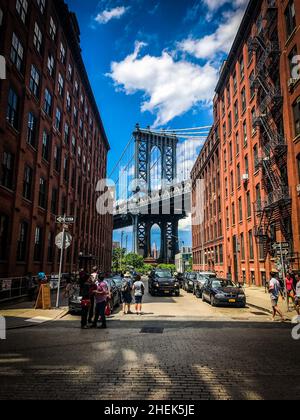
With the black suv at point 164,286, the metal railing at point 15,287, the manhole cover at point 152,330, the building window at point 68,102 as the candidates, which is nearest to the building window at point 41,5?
the building window at point 68,102

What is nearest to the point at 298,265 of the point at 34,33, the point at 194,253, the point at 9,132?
the point at 9,132

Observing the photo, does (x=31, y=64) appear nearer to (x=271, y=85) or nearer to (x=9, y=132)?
(x=9, y=132)

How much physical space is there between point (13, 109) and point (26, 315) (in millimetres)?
12282

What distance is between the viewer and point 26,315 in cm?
1312

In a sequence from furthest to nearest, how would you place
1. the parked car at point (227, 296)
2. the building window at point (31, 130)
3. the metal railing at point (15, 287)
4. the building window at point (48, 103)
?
the building window at point (48, 103) → the building window at point (31, 130) → the metal railing at point (15, 287) → the parked car at point (227, 296)

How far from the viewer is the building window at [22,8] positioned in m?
19.5

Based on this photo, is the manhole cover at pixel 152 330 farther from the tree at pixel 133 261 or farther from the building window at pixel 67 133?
the tree at pixel 133 261

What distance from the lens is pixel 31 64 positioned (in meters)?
21.4

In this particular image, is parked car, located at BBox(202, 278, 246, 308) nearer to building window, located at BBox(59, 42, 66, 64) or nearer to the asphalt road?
the asphalt road

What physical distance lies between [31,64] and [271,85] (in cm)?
1926

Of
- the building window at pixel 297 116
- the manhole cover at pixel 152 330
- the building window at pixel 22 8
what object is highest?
the building window at pixel 22 8

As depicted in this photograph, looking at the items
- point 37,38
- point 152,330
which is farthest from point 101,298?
point 37,38

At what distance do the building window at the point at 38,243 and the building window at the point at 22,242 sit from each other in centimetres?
183

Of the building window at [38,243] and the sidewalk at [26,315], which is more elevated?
the building window at [38,243]
